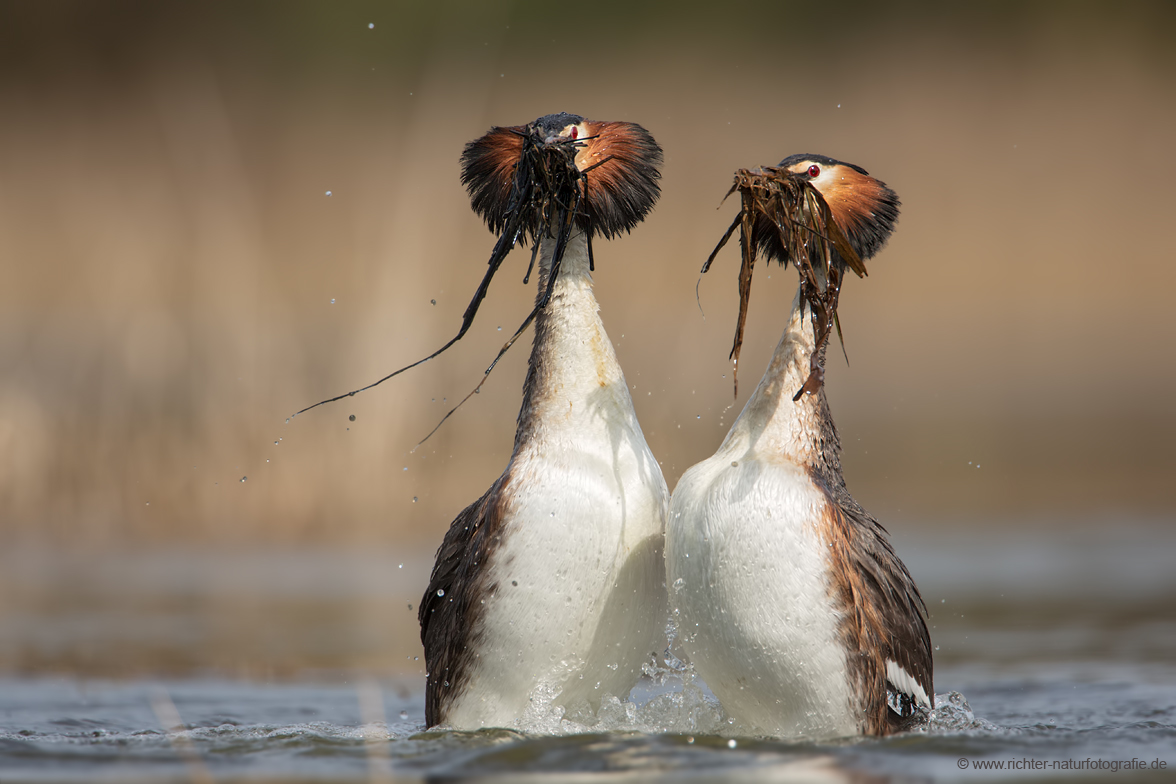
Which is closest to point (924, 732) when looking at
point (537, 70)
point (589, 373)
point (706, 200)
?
point (589, 373)

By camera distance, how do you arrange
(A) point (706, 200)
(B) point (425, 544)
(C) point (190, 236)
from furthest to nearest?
(A) point (706, 200)
(C) point (190, 236)
(B) point (425, 544)

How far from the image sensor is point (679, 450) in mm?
12891

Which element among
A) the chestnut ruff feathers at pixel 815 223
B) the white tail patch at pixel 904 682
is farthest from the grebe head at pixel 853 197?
the white tail patch at pixel 904 682

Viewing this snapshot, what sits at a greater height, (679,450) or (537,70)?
(537,70)

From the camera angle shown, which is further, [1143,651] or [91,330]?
[91,330]

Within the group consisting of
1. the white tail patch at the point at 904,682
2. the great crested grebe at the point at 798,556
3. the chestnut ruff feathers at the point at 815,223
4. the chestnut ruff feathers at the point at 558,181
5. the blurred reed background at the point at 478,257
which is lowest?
the white tail patch at the point at 904,682

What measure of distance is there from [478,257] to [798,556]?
848 cm

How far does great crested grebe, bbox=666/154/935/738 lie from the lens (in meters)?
5.53

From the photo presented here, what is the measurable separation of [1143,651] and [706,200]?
428 inches

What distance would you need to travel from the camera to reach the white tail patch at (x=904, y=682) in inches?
232

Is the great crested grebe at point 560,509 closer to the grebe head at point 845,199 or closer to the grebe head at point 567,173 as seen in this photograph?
the grebe head at point 567,173

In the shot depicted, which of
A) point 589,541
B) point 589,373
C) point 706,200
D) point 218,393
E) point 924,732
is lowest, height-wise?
point 924,732

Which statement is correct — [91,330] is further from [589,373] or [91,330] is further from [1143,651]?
[1143,651]

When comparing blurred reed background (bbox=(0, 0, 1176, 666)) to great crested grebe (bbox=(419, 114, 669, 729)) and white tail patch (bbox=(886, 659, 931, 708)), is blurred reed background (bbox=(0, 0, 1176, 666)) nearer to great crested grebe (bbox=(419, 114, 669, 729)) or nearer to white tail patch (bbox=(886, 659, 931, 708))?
great crested grebe (bbox=(419, 114, 669, 729))
